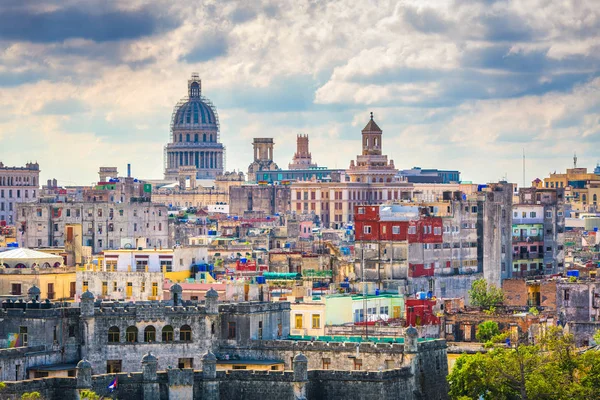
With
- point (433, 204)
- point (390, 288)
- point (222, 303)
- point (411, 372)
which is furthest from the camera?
point (433, 204)

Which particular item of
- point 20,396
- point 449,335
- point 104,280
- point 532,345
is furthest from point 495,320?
point 20,396

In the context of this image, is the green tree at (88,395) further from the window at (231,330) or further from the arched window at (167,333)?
the window at (231,330)

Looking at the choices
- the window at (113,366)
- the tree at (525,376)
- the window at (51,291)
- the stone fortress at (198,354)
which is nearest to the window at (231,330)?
the stone fortress at (198,354)

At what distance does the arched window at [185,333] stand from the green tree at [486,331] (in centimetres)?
2740

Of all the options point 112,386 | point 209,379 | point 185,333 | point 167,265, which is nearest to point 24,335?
point 185,333

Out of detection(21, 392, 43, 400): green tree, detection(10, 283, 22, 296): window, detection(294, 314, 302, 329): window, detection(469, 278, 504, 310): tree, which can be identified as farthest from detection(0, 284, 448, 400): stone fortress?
detection(469, 278, 504, 310): tree

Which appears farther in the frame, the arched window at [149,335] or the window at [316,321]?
the window at [316,321]

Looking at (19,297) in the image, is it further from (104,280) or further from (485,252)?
(485,252)

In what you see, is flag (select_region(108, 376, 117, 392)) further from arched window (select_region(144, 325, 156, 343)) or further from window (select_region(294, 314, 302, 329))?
window (select_region(294, 314, 302, 329))

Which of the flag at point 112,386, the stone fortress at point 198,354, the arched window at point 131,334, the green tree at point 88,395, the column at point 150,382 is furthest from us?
the arched window at point 131,334

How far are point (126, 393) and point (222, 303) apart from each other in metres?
13.4

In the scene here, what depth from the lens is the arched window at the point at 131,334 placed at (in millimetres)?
Result: 114500

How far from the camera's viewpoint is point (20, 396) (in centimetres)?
10362

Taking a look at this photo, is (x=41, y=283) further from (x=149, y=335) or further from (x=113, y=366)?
(x=113, y=366)
